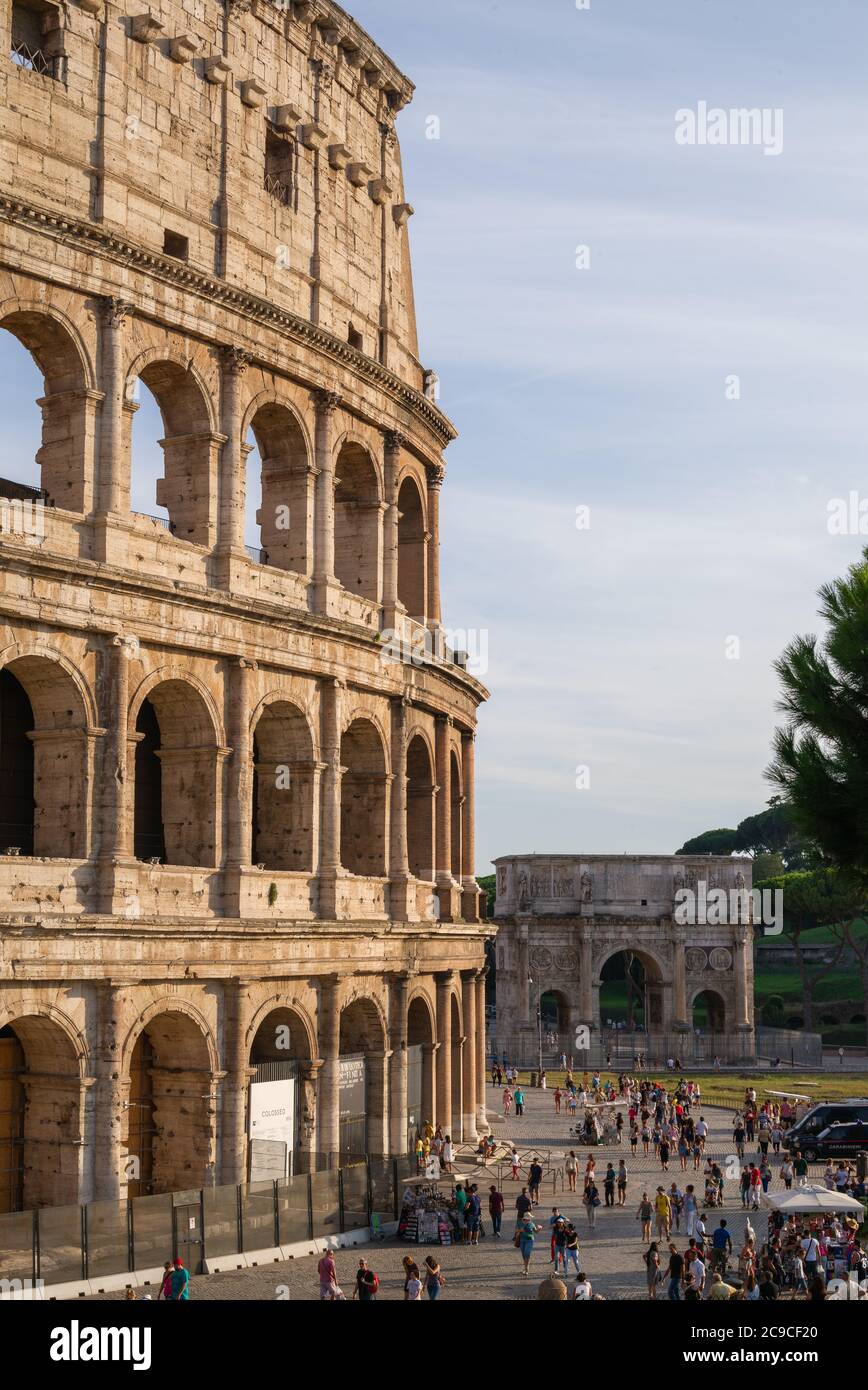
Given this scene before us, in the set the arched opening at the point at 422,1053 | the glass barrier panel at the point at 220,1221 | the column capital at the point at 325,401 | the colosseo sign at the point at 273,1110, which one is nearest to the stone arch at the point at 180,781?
the colosseo sign at the point at 273,1110

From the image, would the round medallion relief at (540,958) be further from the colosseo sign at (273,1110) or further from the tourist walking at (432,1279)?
the tourist walking at (432,1279)

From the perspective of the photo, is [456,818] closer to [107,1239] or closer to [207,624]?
[207,624]

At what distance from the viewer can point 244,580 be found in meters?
28.6

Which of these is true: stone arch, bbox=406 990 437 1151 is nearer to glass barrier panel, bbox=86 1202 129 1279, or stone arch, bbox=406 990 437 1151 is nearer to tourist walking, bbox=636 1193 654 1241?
tourist walking, bbox=636 1193 654 1241

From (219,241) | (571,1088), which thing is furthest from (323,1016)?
(571,1088)

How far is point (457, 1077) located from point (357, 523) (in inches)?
515

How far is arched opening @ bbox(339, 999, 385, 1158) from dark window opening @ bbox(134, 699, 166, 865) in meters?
5.89

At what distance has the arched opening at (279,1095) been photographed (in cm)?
2769

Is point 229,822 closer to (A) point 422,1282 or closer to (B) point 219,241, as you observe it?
(A) point 422,1282

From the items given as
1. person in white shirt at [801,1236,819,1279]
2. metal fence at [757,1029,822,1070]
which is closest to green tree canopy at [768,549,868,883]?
person in white shirt at [801,1236,819,1279]

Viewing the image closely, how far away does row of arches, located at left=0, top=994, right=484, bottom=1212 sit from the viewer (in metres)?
24.5

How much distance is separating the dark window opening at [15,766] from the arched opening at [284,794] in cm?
522

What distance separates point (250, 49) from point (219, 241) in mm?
4174

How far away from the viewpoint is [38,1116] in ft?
81.2
